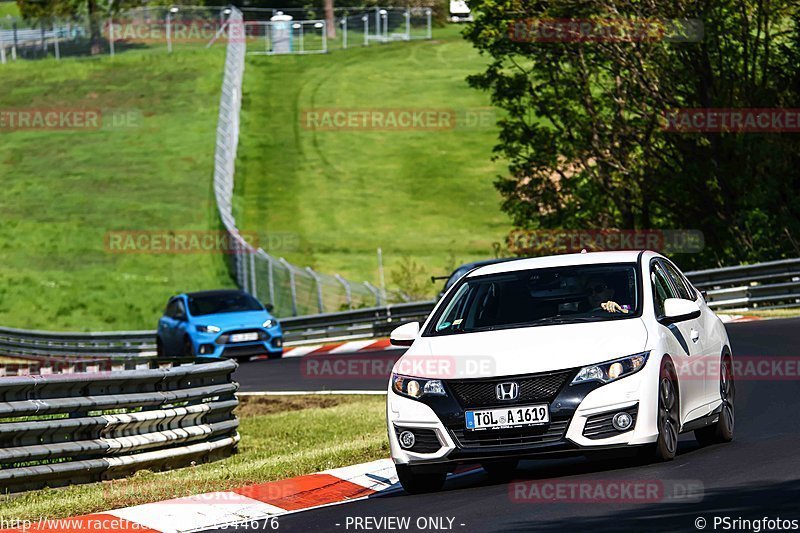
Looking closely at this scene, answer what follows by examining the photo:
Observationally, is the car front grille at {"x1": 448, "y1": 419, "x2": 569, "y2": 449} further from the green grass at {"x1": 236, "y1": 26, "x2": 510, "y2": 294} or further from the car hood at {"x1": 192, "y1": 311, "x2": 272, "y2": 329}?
the green grass at {"x1": 236, "y1": 26, "x2": 510, "y2": 294}

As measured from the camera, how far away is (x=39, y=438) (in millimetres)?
11633

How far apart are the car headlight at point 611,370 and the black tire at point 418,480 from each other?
1.33 m

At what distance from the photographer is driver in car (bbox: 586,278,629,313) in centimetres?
1098

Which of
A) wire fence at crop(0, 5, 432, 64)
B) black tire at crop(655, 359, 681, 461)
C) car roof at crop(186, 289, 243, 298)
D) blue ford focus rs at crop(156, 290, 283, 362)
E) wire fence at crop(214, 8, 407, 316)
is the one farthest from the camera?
wire fence at crop(0, 5, 432, 64)

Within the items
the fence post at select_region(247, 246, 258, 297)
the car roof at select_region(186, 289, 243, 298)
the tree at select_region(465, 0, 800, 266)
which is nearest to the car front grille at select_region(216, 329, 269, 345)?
the car roof at select_region(186, 289, 243, 298)

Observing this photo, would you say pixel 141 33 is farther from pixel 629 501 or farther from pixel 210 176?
pixel 629 501

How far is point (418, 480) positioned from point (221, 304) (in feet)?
66.5

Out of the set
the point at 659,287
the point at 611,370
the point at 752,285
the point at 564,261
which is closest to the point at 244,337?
the point at 752,285

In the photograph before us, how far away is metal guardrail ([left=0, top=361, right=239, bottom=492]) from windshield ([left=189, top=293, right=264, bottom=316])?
1551 cm

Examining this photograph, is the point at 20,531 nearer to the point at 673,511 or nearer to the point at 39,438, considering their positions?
the point at 39,438

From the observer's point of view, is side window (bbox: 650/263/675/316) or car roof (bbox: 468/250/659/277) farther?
car roof (bbox: 468/250/659/277)

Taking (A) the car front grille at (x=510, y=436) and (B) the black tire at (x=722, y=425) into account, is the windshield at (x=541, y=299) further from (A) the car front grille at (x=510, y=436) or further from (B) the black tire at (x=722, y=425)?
(B) the black tire at (x=722, y=425)

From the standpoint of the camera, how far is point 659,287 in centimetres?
1159

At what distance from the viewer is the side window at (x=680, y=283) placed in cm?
1220
